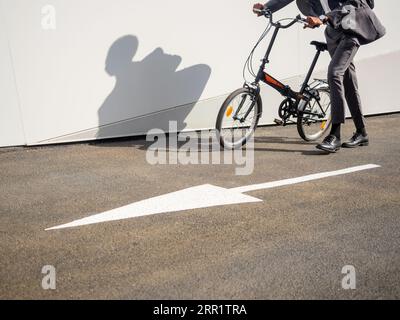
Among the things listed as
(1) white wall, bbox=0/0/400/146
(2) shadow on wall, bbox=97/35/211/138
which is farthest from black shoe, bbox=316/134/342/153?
(2) shadow on wall, bbox=97/35/211/138

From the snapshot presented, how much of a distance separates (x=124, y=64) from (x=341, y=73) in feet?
8.75

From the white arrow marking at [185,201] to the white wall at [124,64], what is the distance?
230 centimetres

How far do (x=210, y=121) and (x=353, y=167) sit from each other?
249 centimetres

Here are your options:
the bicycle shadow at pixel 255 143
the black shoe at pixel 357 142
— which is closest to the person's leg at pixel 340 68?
the black shoe at pixel 357 142

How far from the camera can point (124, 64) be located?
207 inches

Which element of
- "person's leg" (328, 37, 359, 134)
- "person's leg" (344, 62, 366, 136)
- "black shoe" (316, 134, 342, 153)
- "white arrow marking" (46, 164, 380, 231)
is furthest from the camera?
"person's leg" (344, 62, 366, 136)

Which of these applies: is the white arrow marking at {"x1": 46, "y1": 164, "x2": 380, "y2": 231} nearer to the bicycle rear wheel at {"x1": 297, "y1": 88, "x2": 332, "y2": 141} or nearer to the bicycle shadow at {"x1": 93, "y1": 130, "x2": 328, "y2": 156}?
the bicycle shadow at {"x1": 93, "y1": 130, "x2": 328, "y2": 156}

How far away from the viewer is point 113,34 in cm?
509

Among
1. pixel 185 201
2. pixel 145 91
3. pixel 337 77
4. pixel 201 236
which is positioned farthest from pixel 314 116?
pixel 201 236

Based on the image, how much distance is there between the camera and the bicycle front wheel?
15.2ft

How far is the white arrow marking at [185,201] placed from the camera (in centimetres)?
287

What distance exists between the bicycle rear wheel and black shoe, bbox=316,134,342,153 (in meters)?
0.52

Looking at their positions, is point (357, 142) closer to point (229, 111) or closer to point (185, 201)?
point (229, 111)
